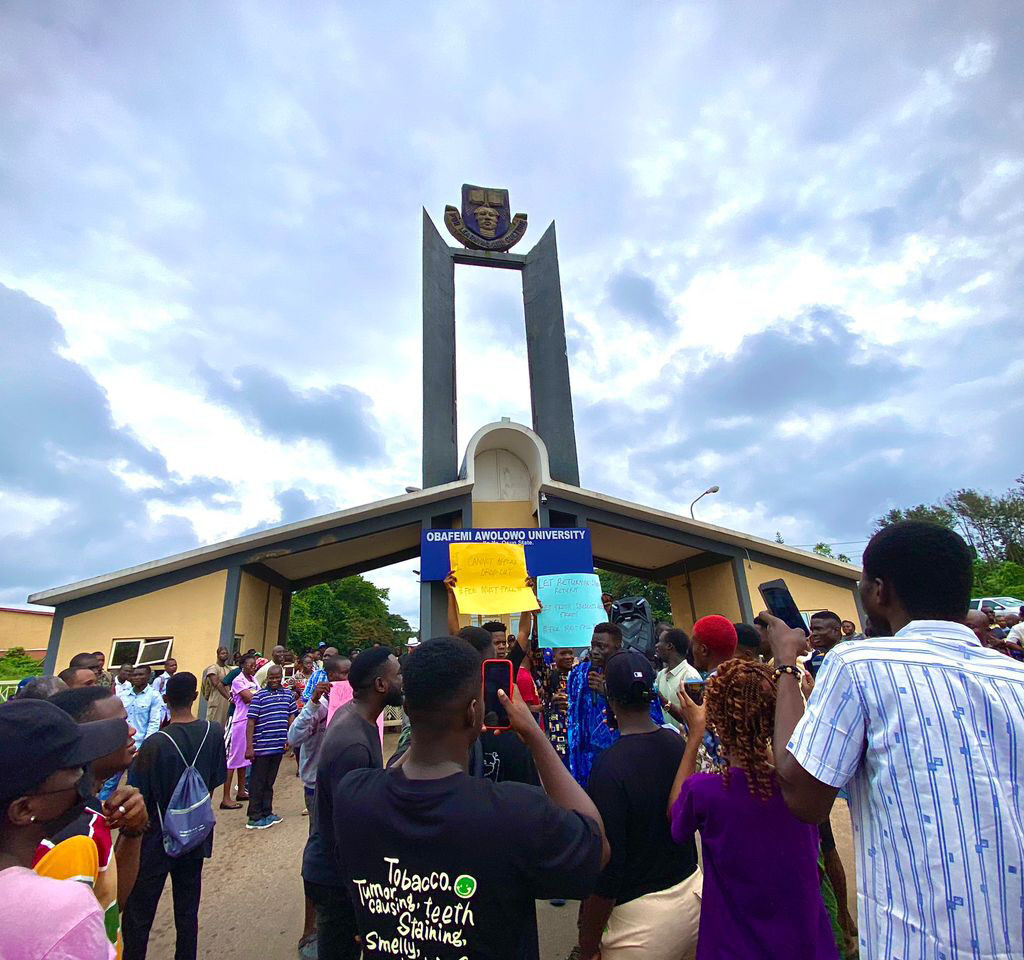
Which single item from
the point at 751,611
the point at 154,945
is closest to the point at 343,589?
the point at 751,611

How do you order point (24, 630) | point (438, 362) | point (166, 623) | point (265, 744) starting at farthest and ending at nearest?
point (24, 630)
point (438, 362)
point (166, 623)
point (265, 744)

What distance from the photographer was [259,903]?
15.1ft

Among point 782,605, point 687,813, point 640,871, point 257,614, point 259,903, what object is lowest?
point 259,903

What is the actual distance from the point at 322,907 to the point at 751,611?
1237 cm

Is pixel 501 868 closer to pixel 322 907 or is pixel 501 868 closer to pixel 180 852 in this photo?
pixel 322 907

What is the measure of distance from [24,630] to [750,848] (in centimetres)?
3304

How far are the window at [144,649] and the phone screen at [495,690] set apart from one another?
36.7 ft

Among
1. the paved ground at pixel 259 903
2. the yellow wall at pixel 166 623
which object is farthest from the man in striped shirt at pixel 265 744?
the yellow wall at pixel 166 623

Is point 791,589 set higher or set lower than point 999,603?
lower

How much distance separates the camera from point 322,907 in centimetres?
283

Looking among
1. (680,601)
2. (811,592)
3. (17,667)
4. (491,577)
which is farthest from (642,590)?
(17,667)

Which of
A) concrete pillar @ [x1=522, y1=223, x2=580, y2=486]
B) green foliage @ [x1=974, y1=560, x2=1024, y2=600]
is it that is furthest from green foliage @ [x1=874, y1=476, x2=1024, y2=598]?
concrete pillar @ [x1=522, y1=223, x2=580, y2=486]

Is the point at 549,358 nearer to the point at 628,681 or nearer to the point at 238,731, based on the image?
the point at 238,731

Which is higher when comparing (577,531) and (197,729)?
(577,531)
